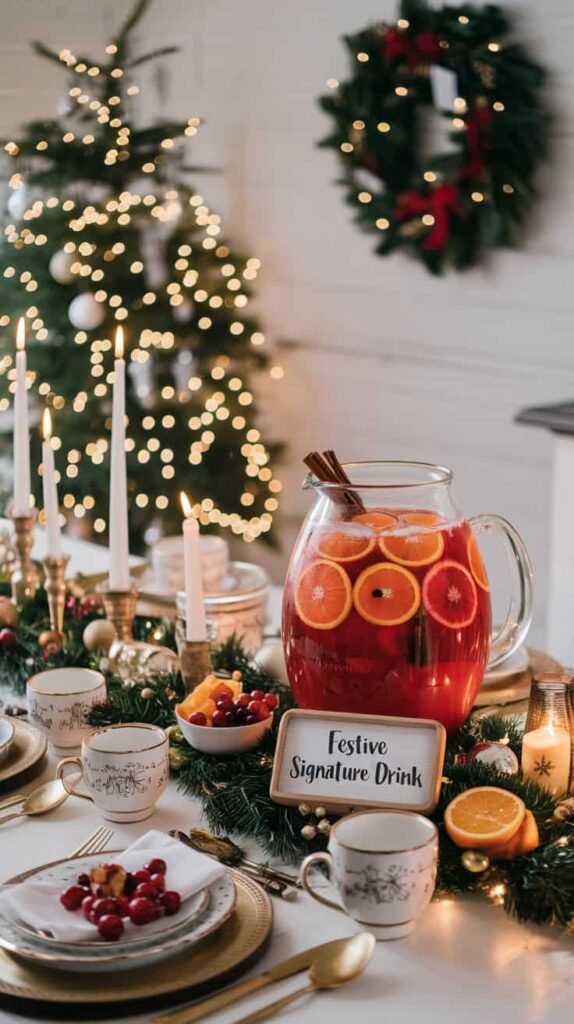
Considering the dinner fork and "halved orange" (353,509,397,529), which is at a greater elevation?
"halved orange" (353,509,397,529)

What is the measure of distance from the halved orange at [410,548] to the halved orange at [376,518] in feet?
0.05

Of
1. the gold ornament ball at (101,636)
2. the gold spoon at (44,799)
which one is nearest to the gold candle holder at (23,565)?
the gold ornament ball at (101,636)

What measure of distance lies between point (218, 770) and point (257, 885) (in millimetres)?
184

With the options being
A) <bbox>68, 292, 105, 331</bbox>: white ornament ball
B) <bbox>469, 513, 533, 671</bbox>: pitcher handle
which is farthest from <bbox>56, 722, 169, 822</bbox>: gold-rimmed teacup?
<bbox>68, 292, 105, 331</bbox>: white ornament ball

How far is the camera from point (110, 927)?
82 cm

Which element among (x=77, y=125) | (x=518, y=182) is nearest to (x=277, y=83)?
(x=77, y=125)

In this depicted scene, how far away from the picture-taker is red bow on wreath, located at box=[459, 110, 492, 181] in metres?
3.20

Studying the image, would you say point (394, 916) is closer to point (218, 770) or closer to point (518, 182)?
point (218, 770)

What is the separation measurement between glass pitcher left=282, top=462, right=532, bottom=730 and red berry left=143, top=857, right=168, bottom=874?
0.27 m

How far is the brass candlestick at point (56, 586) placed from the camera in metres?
1.50

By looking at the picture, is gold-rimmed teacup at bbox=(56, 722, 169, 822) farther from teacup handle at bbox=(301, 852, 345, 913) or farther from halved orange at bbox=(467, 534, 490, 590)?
halved orange at bbox=(467, 534, 490, 590)

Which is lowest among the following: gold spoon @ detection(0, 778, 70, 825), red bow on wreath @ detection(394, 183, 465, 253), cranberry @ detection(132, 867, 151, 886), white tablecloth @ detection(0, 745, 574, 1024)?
white tablecloth @ detection(0, 745, 574, 1024)

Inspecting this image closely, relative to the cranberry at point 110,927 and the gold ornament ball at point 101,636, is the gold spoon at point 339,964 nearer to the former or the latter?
the cranberry at point 110,927

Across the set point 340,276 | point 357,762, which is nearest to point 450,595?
point 357,762
